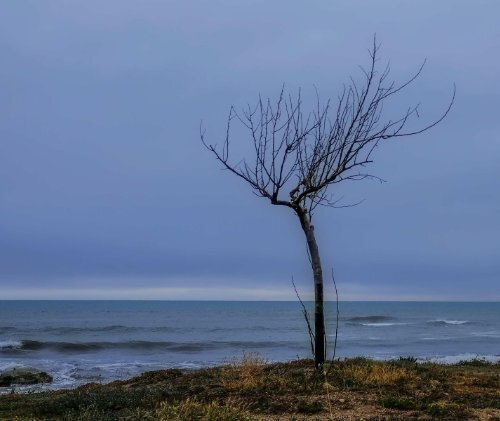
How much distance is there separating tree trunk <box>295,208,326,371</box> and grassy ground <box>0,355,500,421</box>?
38 cm

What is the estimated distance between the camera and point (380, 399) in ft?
30.2

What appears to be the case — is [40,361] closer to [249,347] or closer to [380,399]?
[249,347]

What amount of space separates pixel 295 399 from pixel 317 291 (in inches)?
93.4

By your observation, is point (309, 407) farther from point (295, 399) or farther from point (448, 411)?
point (448, 411)

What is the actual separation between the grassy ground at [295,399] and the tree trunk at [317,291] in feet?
1.26

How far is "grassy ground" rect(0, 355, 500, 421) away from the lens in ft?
27.1

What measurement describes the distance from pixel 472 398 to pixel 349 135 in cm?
464

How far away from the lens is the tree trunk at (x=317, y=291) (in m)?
11.1

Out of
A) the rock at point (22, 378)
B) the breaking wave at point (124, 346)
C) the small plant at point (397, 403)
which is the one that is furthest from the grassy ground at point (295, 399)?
the breaking wave at point (124, 346)

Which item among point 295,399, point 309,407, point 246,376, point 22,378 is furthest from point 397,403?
point 22,378

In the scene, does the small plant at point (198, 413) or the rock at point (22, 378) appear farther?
the rock at point (22, 378)

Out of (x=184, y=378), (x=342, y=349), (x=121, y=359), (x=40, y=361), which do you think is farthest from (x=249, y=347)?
(x=184, y=378)

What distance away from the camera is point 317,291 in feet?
36.8

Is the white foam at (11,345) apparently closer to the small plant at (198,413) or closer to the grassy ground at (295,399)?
the grassy ground at (295,399)
